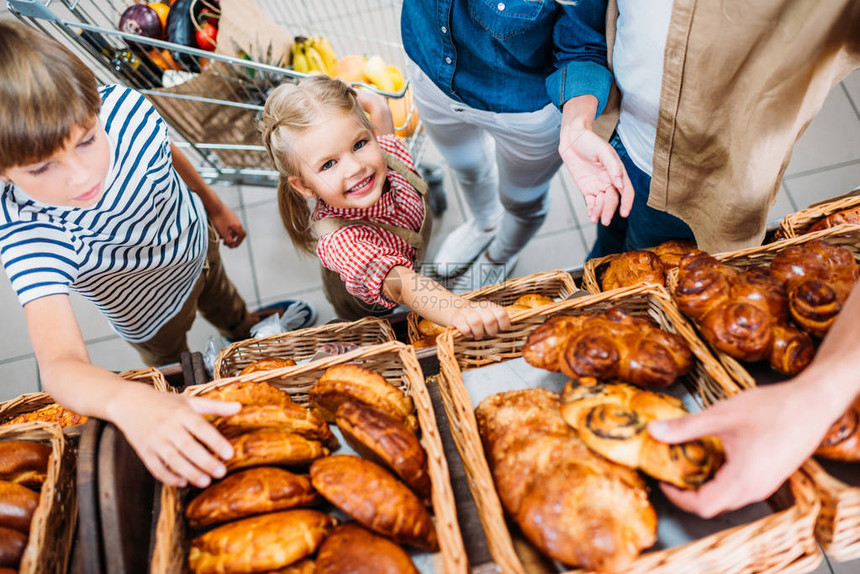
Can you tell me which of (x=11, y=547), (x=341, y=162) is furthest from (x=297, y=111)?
(x=11, y=547)

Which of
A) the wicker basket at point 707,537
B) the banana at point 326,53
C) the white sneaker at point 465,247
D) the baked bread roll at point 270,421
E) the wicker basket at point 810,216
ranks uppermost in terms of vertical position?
the banana at point 326,53

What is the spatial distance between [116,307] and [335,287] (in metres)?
0.58

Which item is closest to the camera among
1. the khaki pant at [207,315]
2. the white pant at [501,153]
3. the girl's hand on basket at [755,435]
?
the girl's hand on basket at [755,435]

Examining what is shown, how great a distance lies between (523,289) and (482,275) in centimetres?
101

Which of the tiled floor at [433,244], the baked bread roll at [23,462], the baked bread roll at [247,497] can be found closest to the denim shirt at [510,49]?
the baked bread roll at [247,497]

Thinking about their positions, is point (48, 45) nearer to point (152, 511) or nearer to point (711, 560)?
point (152, 511)

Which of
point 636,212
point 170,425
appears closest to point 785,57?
point 636,212

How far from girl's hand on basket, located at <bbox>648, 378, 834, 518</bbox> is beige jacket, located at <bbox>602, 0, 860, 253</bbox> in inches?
19.5

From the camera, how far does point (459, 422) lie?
32.0 inches

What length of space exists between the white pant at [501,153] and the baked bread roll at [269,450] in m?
0.99

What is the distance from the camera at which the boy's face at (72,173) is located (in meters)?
0.85

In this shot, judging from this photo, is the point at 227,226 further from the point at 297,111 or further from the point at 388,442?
→ the point at 388,442

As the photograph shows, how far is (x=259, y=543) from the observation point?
646 mm

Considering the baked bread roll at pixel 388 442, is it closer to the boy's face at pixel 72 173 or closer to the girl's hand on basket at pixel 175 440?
the girl's hand on basket at pixel 175 440
